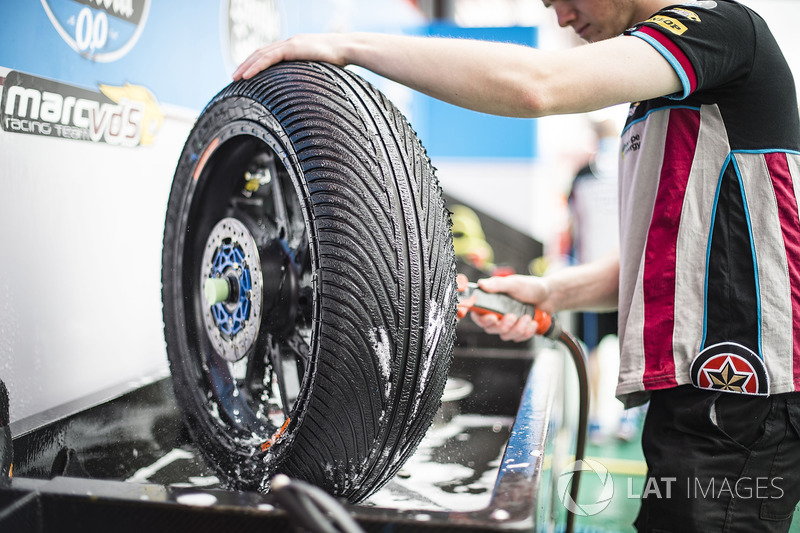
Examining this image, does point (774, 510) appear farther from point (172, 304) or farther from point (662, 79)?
point (172, 304)

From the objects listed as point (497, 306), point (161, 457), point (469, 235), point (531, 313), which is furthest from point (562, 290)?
point (469, 235)

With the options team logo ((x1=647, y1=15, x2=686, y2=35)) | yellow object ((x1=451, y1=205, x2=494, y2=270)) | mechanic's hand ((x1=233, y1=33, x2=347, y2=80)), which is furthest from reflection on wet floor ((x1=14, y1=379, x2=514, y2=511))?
yellow object ((x1=451, y1=205, x2=494, y2=270))

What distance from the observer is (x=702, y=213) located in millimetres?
1068

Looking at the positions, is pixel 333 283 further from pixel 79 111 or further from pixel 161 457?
pixel 79 111

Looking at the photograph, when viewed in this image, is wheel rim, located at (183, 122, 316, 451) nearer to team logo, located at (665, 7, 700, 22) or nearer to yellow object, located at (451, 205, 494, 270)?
team logo, located at (665, 7, 700, 22)

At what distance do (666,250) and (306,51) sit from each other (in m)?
0.66

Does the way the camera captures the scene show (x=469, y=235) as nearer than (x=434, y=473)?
No

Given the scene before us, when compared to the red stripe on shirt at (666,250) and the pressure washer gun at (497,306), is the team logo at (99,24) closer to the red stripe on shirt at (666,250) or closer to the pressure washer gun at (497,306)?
the pressure washer gun at (497,306)

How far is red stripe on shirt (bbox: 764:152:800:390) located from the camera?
40.8 inches

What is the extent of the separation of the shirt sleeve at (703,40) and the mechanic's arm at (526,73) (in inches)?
0.8

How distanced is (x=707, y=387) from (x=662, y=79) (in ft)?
1.58

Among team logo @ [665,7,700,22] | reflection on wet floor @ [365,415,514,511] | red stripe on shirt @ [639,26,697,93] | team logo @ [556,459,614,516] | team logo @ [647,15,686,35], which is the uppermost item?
team logo @ [665,7,700,22]

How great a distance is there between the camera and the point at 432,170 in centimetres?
99

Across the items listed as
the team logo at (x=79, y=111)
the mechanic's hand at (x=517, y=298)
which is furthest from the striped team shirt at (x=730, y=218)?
the team logo at (x=79, y=111)
